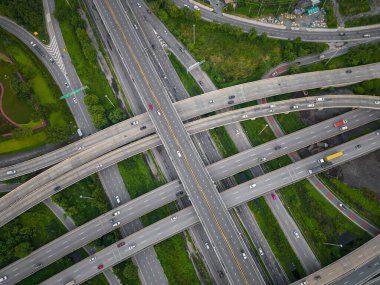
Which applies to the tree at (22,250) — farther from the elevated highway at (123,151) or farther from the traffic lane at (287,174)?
the traffic lane at (287,174)

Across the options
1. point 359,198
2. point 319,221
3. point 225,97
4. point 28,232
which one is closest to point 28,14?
point 28,232

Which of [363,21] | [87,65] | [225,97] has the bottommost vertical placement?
[225,97]

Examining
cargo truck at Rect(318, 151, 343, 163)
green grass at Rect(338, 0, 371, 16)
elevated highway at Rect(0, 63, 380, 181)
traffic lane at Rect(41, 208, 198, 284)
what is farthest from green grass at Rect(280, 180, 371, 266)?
green grass at Rect(338, 0, 371, 16)

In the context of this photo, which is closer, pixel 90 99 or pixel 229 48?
pixel 90 99

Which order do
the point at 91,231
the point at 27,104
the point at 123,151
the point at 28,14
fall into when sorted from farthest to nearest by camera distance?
the point at 28,14 < the point at 27,104 < the point at 123,151 < the point at 91,231

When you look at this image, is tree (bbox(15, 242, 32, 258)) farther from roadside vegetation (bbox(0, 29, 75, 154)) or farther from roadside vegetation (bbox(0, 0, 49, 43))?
roadside vegetation (bbox(0, 0, 49, 43))

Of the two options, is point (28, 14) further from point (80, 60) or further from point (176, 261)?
point (176, 261)

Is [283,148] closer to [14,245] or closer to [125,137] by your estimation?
[125,137]
